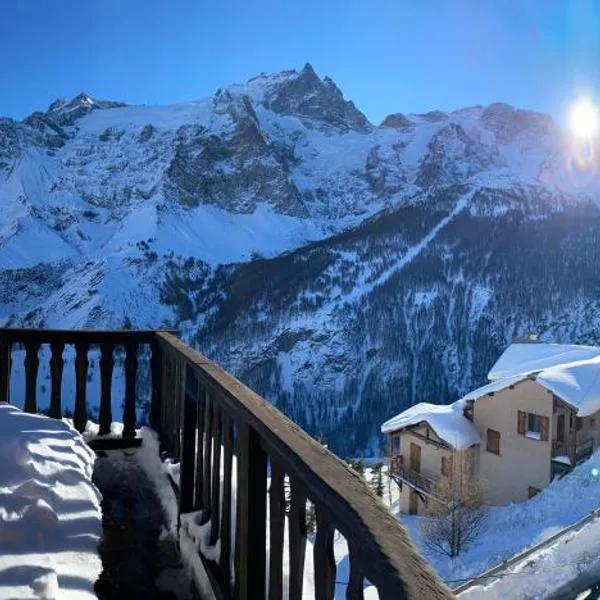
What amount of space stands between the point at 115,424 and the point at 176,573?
248 cm

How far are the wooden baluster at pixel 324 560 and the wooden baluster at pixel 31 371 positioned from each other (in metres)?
3.90

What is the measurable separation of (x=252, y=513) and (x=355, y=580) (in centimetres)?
93

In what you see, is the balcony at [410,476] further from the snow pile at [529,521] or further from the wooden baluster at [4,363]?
the wooden baluster at [4,363]

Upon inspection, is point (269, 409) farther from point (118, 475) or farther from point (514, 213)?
point (514, 213)

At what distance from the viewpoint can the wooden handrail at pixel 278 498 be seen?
1155 mm

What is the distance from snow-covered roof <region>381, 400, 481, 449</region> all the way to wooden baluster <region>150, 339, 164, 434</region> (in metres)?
15.6

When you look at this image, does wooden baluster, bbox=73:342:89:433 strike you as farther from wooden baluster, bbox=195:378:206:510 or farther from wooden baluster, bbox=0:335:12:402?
wooden baluster, bbox=195:378:206:510

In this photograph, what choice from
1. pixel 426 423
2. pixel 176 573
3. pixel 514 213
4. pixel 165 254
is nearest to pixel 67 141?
pixel 165 254

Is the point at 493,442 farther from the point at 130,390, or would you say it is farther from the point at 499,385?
the point at 130,390

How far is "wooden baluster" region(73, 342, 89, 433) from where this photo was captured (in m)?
4.85

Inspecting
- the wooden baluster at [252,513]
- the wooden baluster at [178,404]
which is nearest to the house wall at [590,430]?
the wooden baluster at [178,404]

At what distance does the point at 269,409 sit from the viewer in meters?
2.11

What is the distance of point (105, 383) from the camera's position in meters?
4.80

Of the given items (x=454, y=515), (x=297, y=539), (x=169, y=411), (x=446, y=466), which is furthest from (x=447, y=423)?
(x=297, y=539)
